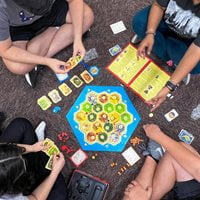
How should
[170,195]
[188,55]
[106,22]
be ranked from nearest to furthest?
[188,55], [170,195], [106,22]

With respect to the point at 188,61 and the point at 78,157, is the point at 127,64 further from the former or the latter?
the point at 78,157

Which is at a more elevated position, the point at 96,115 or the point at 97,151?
the point at 96,115

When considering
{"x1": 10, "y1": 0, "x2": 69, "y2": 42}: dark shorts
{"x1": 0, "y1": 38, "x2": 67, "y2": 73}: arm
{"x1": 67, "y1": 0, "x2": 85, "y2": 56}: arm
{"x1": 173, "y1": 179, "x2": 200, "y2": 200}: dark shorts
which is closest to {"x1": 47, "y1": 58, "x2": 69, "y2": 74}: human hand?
{"x1": 0, "y1": 38, "x2": 67, "y2": 73}: arm

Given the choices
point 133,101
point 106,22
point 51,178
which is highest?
point 106,22

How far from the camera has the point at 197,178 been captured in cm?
153

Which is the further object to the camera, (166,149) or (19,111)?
(19,111)

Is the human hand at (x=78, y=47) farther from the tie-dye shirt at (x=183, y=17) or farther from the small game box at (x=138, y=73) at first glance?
the tie-dye shirt at (x=183, y=17)

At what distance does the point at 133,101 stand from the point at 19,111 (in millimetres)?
648

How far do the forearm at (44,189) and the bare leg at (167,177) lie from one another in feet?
1.64

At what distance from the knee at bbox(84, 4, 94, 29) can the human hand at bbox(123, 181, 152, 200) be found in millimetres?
891

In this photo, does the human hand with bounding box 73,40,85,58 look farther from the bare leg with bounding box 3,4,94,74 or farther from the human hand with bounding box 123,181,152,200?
the human hand with bounding box 123,181,152,200

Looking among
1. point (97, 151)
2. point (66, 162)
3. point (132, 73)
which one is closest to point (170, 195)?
point (97, 151)

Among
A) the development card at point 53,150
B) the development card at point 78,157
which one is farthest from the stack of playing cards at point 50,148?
the development card at point 78,157

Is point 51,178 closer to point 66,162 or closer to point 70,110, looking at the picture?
point 66,162
